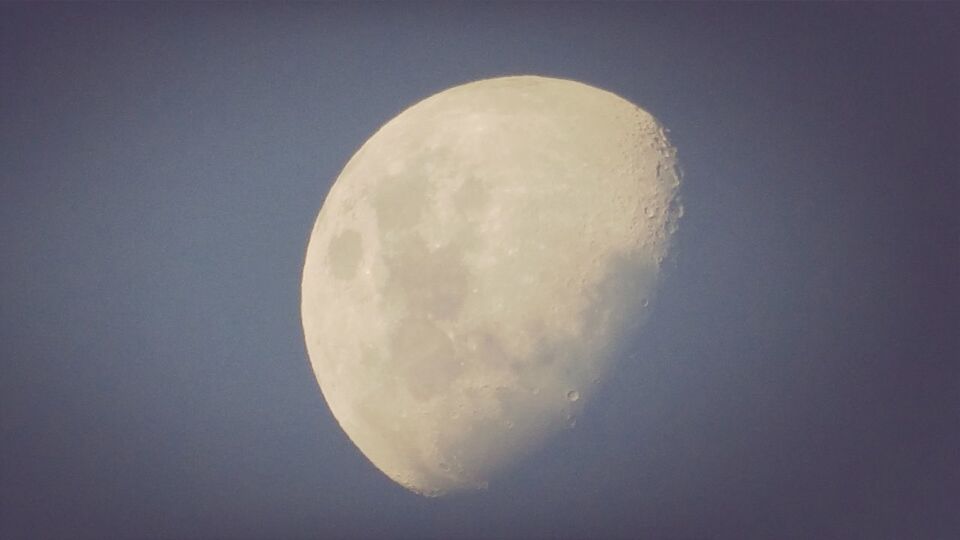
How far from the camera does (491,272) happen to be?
8.91 feet

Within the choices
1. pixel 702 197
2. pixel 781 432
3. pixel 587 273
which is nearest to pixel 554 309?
pixel 587 273

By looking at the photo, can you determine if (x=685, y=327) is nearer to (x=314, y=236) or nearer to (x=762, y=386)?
(x=762, y=386)

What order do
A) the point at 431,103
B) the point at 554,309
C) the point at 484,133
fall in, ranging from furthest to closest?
A: 1. the point at 431,103
2. the point at 484,133
3. the point at 554,309

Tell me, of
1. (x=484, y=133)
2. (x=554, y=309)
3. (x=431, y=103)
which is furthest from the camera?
(x=431, y=103)

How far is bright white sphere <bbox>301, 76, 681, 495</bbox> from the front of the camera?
8.92 ft

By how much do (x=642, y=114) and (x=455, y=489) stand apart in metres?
1.33

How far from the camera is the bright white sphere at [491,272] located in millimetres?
2719

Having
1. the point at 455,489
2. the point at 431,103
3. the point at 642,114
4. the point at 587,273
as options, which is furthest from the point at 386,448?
the point at 642,114

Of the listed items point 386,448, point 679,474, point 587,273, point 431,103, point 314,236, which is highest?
point 431,103

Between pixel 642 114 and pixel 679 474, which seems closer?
pixel 679 474

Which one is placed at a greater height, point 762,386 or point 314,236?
point 314,236

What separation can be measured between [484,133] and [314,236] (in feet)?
2.45

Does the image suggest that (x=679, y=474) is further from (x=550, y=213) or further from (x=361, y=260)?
(x=361, y=260)

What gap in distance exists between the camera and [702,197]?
2.86 m
